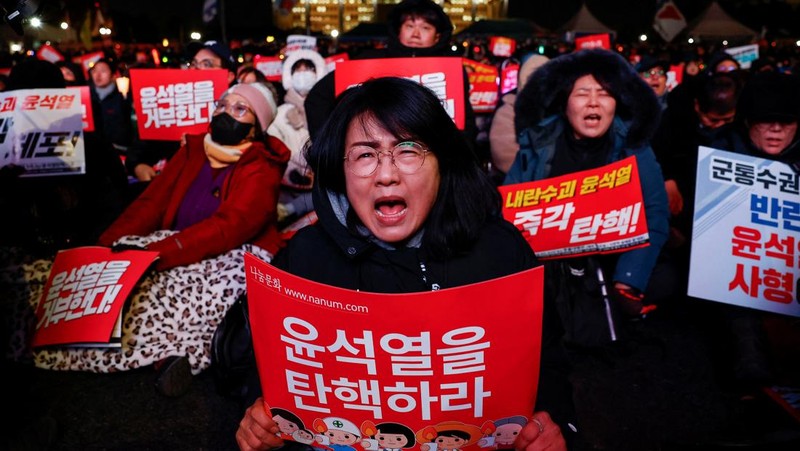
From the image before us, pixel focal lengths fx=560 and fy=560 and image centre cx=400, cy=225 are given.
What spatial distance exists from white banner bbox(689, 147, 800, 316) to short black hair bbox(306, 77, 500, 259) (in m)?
1.94

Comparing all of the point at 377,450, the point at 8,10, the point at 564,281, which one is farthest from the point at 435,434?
the point at 8,10

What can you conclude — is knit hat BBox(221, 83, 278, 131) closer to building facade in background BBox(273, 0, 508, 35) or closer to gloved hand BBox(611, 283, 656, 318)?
gloved hand BBox(611, 283, 656, 318)

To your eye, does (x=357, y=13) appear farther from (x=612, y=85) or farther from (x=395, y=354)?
(x=395, y=354)

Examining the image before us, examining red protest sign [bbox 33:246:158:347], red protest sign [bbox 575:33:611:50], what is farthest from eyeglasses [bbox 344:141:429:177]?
red protest sign [bbox 575:33:611:50]

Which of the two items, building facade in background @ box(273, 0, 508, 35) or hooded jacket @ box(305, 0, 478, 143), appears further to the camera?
building facade in background @ box(273, 0, 508, 35)

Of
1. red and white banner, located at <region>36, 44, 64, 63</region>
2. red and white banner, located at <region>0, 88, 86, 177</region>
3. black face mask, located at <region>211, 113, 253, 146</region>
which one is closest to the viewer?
black face mask, located at <region>211, 113, 253, 146</region>

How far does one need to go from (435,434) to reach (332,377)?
31 centimetres

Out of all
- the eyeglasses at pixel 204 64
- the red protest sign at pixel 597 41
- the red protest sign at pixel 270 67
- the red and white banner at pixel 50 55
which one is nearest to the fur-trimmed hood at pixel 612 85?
the eyeglasses at pixel 204 64

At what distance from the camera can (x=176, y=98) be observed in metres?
5.28

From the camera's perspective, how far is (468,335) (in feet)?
4.49

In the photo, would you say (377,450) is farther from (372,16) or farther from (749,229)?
(372,16)

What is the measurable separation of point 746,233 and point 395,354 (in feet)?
8.45

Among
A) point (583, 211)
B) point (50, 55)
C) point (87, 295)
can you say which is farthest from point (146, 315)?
point (50, 55)

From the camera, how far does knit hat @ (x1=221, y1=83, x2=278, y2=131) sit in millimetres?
3639
